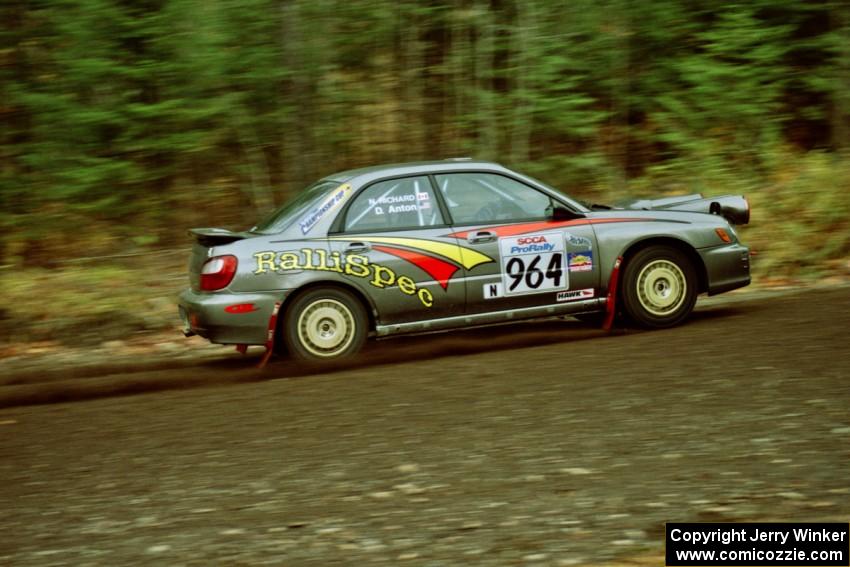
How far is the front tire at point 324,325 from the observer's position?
8266 millimetres

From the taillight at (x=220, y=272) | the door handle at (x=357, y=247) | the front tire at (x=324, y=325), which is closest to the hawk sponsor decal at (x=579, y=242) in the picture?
the door handle at (x=357, y=247)

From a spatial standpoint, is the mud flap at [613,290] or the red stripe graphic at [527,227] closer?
the red stripe graphic at [527,227]

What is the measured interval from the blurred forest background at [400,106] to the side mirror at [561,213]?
455 centimetres

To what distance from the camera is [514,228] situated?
28.3ft

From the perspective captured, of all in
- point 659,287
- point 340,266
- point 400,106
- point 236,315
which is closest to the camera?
point 236,315

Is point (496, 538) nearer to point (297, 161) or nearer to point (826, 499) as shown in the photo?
point (826, 499)

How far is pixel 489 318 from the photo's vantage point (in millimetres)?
8609

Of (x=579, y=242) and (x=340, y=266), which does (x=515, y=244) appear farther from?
(x=340, y=266)

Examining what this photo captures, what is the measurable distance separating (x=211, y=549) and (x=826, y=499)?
2755 millimetres

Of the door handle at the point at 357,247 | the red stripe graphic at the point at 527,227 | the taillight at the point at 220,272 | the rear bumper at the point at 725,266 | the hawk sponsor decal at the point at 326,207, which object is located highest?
the hawk sponsor decal at the point at 326,207

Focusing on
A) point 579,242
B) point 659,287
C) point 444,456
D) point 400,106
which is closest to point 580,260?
point 579,242

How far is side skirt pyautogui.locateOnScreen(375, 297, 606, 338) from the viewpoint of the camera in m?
8.45

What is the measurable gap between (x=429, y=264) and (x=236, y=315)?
64.4 inches

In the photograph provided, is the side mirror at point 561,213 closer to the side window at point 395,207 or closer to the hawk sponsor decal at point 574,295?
the hawk sponsor decal at point 574,295
